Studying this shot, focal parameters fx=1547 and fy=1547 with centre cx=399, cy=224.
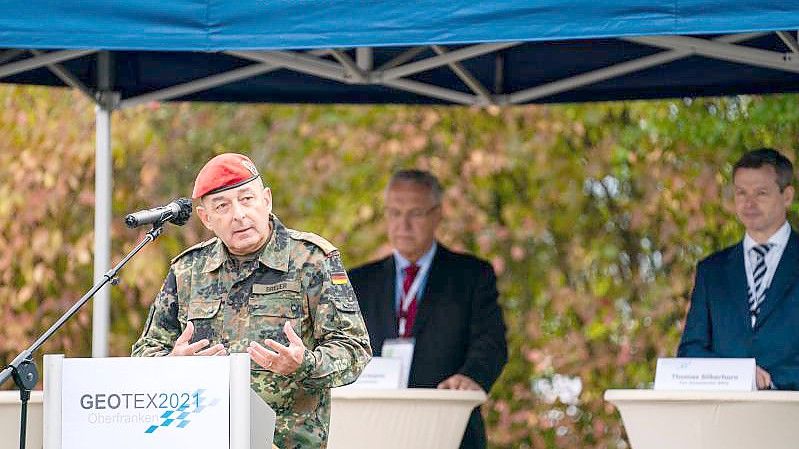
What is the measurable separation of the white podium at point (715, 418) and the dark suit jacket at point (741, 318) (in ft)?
1.98

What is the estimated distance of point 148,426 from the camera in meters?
3.86

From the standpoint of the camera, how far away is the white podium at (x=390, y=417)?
19.6ft

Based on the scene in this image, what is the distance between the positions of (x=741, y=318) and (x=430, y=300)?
1.41 m

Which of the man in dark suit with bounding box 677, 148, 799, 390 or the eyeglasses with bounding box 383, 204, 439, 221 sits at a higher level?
the eyeglasses with bounding box 383, 204, 439, 221

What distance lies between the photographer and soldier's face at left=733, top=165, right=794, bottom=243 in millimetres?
6137

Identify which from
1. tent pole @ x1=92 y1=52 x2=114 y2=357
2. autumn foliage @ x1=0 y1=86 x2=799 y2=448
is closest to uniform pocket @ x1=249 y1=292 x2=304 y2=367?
tent pole @ x1=92 y1=52 x2=114 y2=357

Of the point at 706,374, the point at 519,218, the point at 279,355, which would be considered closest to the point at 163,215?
the point at 279,355

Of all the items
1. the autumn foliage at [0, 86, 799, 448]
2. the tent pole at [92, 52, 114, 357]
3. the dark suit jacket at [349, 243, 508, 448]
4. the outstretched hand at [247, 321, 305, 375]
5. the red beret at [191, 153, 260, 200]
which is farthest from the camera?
the autumn foliage at [0, 86, 799, 448]

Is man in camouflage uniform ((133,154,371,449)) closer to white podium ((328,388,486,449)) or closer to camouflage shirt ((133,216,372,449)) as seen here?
camouflage shirt ((133,216,372,449))

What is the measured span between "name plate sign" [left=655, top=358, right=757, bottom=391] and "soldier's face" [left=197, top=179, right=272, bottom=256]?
6.47 ft

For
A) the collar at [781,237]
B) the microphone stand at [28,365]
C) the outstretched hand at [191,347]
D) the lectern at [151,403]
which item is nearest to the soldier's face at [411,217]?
the collar at [781,237]

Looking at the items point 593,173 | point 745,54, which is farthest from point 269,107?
point 745,54

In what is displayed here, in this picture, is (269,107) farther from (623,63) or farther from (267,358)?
(267,358)

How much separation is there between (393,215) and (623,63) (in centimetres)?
128
